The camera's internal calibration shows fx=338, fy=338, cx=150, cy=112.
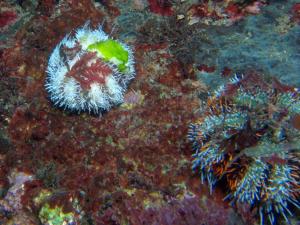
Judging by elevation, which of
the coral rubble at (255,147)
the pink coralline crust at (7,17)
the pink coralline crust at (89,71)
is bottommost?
the coral rubble at (255,147)

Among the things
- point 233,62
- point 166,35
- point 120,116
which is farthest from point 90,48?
point 233,62

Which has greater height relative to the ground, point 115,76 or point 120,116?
point 115,76

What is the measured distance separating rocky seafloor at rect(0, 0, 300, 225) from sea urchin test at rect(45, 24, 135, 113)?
0.69 ft

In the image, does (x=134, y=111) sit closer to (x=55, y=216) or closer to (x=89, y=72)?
(x=89, y=72)

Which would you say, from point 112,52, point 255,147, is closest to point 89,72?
point 112,52

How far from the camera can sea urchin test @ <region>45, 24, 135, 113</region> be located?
12.6 feet

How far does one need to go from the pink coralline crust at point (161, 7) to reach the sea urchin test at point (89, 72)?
117 cm

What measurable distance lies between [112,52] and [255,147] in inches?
76.9

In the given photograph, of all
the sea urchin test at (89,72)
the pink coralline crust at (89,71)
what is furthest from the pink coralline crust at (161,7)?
the pink coralline crust at (89,71)

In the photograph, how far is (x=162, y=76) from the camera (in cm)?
436

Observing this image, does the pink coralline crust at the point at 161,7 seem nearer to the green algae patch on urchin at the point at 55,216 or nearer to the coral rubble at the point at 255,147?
the coral rubble at the point at 255,147

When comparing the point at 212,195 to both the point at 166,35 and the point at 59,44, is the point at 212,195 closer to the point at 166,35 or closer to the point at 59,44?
the point at 166,35

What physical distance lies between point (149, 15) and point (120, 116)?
1803mm

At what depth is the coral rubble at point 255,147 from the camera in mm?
3314
